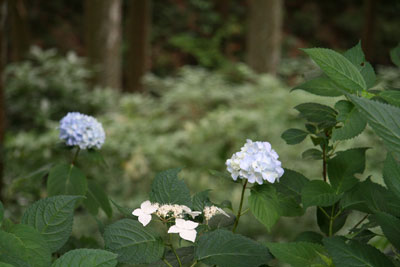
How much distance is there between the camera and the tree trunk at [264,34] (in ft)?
28.5

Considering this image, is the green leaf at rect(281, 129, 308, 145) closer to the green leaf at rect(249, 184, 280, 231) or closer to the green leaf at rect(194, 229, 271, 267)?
the green leaf at rect(249, 184, 280, 231)

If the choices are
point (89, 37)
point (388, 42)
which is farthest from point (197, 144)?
point (388, 42)

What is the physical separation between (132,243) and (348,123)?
1.56 ft

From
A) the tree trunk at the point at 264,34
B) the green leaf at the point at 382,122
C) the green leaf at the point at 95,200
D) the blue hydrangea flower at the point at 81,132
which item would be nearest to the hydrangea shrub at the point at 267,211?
the green leaf at the point at 382,122

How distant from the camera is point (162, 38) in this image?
16250mm

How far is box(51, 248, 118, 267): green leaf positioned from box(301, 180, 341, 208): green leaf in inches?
15.7

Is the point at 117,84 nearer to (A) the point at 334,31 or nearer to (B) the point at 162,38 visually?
(B) the point at 162,38

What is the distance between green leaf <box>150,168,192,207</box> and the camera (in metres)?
0.86

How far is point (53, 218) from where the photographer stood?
78 cm

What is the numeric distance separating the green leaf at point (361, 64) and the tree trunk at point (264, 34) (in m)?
8.03

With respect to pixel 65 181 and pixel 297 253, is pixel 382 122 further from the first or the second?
pixel 65 181

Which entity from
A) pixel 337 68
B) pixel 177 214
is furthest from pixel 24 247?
pixel 337 68

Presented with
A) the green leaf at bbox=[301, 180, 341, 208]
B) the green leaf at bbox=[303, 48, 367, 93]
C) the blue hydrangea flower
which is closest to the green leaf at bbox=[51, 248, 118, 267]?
the green leaf at bbox=[301, 180, 341, 208]

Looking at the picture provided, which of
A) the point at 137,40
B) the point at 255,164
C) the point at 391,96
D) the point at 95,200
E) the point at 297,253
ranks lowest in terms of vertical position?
the point at 137,40
